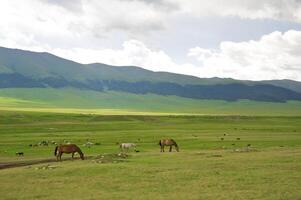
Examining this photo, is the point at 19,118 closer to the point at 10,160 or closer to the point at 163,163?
the point at 10,160

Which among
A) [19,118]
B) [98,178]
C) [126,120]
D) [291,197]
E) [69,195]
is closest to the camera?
[291,197]

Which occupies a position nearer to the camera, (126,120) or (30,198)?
(30,198)

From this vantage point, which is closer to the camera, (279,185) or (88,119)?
(279,185)

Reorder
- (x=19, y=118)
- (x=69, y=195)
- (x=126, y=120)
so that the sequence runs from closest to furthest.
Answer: (x=69, y=195), (x=19, y=118), (x=126, y=120)

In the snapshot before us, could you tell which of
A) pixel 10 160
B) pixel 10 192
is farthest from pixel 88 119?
pixel 10 192

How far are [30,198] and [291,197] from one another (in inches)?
469

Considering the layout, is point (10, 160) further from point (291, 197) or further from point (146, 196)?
point (291, 197)

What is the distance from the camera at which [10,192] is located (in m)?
23.4

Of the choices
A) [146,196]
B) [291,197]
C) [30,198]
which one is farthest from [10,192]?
[291,197]

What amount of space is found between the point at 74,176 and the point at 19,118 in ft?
281

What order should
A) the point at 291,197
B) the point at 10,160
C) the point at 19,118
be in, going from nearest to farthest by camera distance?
the point at 291,197
the point at 10,160
the point at 19,118

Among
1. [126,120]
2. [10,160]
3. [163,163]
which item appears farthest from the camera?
[126,120]

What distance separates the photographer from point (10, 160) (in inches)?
1582

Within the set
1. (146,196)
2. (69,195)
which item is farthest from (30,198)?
(146,196)
